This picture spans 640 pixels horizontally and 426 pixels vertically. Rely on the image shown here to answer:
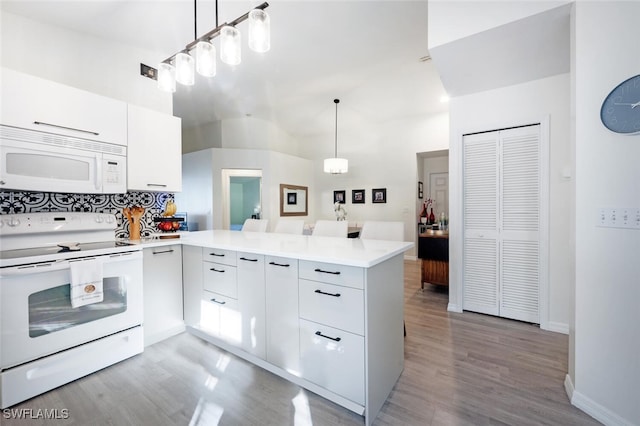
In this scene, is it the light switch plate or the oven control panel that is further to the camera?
the oven control panel

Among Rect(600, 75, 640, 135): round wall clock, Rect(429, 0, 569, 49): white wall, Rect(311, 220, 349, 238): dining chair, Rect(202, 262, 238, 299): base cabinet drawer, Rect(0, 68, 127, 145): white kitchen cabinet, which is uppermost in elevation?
Rect(429, 0, 569, 49): white wall

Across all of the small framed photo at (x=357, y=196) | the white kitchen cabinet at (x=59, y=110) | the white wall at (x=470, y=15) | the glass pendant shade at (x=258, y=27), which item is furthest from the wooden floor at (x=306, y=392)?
the small framed photo at (x=357, y=196)

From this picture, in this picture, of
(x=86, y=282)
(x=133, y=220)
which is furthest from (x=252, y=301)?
(x=133, y=220)

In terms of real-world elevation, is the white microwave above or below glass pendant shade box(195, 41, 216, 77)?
below

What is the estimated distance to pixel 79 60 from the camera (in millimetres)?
2508

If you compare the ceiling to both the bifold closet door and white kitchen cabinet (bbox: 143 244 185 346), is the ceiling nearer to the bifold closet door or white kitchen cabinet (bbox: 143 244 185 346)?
the bifold closet door

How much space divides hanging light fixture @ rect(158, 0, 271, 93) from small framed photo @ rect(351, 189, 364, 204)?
5144 millimetres

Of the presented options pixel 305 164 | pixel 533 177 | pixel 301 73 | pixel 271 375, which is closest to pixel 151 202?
pixel 271 375

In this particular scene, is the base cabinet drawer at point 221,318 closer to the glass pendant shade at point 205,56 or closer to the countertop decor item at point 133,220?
the countertop decor item at point 133,220

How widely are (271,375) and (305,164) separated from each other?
18.9 feet

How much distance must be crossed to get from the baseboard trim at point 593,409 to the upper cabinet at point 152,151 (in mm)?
3593

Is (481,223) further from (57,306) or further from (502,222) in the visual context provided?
(57,306)
